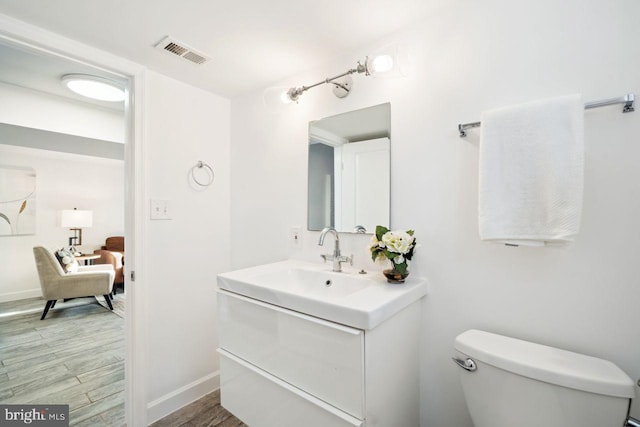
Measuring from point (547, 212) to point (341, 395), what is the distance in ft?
2.83

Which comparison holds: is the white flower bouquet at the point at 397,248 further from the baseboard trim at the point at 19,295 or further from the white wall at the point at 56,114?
the baseboard trim at the point at 19,295

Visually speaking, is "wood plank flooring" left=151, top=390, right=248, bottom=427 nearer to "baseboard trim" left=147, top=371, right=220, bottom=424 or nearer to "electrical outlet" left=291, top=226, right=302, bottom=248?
"baseboard trim" left=147, top=371, right=220, bottom=424

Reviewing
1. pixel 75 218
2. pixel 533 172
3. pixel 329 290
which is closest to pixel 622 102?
pixel 533 172

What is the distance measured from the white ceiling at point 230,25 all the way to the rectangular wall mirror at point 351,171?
352mm

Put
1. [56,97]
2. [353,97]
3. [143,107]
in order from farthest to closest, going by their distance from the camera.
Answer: [56,97], [143,107], [353,97]

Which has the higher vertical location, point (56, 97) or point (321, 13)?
point (56, 97)

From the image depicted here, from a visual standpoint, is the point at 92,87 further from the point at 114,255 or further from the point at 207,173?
the point at 114,255

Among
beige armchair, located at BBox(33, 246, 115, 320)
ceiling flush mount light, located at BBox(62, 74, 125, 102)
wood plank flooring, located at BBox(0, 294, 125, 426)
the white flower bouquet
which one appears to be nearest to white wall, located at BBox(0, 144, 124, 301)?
wood plank flooring, located at BBox(0, 294, 125, 426)

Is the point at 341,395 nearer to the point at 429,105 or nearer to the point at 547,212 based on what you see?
the point at 547,212

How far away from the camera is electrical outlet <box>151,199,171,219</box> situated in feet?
5.38

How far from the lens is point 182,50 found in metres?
1.45

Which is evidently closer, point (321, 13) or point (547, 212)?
point (547, 212)

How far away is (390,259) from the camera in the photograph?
1.13 m

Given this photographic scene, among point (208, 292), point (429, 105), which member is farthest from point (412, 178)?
point (208, 292)
